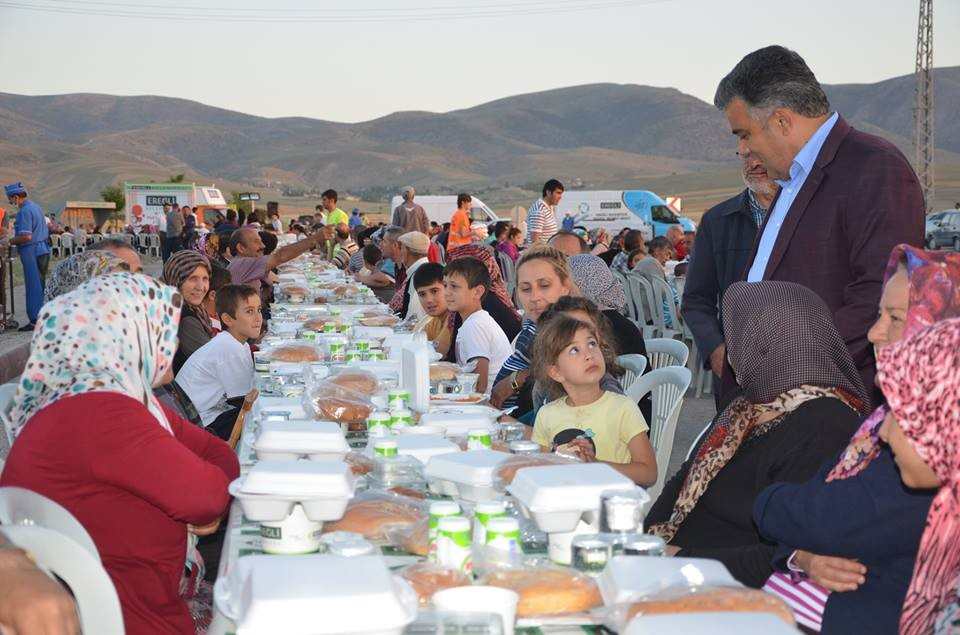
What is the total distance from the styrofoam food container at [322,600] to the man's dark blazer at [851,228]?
7.38ft

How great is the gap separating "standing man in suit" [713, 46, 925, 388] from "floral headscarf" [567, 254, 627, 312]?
1763 millimetres

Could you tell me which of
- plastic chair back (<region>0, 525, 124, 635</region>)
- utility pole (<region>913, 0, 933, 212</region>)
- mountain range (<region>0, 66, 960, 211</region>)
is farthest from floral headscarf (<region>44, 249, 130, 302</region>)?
mountain range (<region>0, 66, 960, 211</region>)

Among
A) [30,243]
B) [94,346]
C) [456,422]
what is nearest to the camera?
[94,346]

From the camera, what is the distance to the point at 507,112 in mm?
190375

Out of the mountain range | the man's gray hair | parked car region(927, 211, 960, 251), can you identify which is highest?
the mountain range

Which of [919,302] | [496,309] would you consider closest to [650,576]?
[919,302]

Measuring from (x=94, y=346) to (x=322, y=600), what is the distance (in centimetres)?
127

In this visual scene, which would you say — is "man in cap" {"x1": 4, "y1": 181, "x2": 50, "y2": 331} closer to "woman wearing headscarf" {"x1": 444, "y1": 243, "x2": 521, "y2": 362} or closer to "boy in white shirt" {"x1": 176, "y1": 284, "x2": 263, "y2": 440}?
"woman wearing headscarf" {"x1": 444, "y1": 243, "x2": 521, "y2": 362}

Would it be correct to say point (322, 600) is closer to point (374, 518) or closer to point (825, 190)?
point (374, 518)

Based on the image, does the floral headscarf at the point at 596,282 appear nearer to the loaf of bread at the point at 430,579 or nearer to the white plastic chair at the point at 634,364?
the white plastic chair at the point at 634,364

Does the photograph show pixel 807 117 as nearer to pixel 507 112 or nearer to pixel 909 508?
pixel 909 508

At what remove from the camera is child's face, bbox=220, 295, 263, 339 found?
5.51 m

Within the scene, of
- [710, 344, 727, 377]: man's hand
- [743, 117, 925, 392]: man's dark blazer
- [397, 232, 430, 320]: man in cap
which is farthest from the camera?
[397, 232, 430, 320]: man in cap

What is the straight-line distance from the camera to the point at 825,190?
11.8ft
